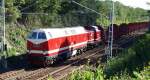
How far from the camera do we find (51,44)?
32812mm

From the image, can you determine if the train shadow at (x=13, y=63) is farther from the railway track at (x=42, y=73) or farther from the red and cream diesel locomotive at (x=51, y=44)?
the railway track at (x=42, y=73)

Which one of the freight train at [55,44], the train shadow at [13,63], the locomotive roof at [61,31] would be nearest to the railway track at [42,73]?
the freight train at [55,44]

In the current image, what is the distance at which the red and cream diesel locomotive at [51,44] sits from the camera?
106 feet

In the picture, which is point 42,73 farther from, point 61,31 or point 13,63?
point 61,31

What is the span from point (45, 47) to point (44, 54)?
599 millimetres

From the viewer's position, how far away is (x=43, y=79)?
27984 mm

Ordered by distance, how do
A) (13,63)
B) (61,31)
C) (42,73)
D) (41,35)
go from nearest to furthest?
(42,73) → (41,35) → (61,31) → (13,63)

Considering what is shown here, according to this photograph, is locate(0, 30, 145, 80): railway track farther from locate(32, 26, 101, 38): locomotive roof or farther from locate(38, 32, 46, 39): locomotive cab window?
locate(32, 26, 101, 38): locomotive roof

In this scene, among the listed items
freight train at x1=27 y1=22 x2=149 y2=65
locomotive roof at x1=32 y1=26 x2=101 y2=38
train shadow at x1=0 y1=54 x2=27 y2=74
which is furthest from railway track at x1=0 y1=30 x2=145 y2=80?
locomotive roof at x1=32 y1=26 x2=101 y2=38

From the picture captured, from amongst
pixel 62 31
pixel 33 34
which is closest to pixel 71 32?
pixel 62 31

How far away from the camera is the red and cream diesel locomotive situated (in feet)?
106

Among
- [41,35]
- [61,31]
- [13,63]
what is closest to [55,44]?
[41,35]

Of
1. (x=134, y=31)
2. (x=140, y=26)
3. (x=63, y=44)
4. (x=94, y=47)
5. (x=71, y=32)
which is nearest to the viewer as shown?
(x=63, y=44)

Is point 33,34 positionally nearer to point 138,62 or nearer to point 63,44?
point 63,44
